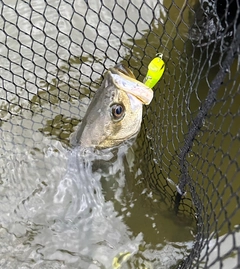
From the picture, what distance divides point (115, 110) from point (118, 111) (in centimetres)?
2

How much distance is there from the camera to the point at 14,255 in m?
2.22

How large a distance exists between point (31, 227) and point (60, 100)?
2.57 feet

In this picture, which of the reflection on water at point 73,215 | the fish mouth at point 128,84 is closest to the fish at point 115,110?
the fish mouth at point 128,84

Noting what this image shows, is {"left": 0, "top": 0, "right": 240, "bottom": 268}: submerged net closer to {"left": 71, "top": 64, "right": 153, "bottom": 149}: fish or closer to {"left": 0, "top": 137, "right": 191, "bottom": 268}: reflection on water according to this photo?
{"left": 0, "top": 137, "right": 191, "bottom": 268}: reflection on water

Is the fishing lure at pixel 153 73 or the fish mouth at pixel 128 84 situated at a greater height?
the fishing lure at pixel 153 73

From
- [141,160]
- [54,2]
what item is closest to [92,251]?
[141,160]

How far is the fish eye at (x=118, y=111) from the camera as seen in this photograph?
2.08 meters

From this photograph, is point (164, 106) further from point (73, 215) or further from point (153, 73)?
point (73, 215)

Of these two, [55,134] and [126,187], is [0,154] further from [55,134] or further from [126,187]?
[126,187]

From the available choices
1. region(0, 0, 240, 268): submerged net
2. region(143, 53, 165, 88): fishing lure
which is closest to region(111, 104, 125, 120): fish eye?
region(143, 53, 165, 88): fishing lure

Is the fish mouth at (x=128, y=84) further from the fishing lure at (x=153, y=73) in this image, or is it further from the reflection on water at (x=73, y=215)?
the reflection on water at (x=73, y=215)

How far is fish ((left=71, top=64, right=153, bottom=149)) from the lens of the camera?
203 cm

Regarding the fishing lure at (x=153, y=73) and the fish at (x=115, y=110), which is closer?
the fish at (x=115, y=110)

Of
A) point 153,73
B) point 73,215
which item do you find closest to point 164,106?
point 153,73
